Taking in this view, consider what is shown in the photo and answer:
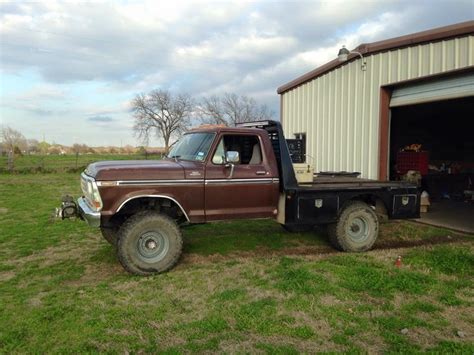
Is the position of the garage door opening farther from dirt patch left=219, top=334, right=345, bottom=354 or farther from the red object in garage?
dirt patch left=219, top=334, right=345, bottom=354

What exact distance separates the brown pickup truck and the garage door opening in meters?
3.70

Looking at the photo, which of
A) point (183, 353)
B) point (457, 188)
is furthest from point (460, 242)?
point (457, 188)

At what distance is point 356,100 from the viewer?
10789 mm

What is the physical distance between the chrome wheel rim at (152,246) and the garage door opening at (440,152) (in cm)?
690

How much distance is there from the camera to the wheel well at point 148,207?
5910mm

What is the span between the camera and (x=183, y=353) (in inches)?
144

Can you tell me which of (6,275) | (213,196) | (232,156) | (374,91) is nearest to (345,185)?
(232,156)

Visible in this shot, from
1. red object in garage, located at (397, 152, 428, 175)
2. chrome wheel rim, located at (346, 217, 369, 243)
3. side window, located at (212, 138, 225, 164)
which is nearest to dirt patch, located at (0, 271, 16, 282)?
side window, located at (212, 138, 225, 164)

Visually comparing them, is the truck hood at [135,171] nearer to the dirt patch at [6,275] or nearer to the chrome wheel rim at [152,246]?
the chrome wheel rim at [152,246]

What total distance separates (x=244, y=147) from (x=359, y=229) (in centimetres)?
257

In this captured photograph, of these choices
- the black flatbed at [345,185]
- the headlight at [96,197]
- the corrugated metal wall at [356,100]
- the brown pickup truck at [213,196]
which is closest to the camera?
the headlight at [96,197]

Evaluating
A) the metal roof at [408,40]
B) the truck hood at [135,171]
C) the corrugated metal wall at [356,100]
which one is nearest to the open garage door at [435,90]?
the corrugated metal wall at [356,100]

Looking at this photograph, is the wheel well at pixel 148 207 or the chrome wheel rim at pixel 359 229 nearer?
the wheel well at pixel 148 207

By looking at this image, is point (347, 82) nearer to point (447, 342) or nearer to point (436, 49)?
point (436, 49)
